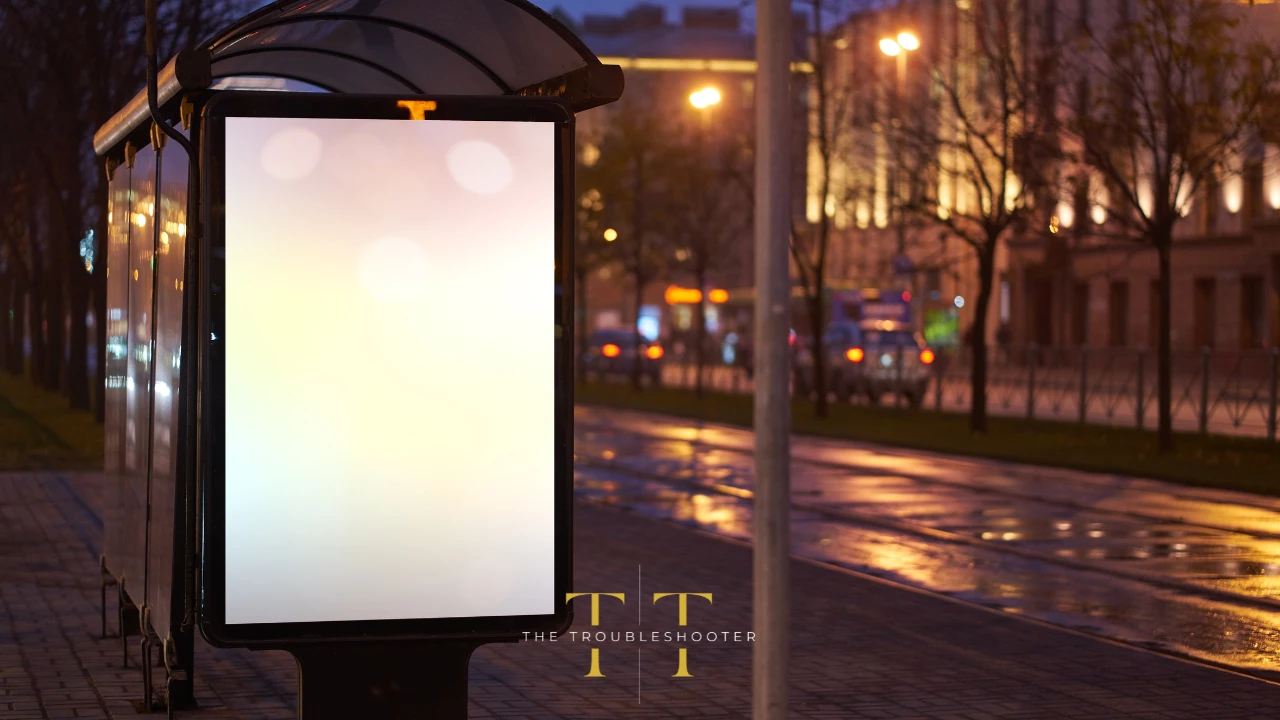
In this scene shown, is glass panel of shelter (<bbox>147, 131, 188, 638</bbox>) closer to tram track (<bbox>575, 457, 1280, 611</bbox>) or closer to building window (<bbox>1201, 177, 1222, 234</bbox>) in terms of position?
tram track (<bbox>575, 457, 1280, 611</bbox>)

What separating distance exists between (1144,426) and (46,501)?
18730mm

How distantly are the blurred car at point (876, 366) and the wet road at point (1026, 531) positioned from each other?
45.2 ft

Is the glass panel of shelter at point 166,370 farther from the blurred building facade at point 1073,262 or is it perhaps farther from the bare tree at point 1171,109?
the blurred building facade at point 1073,262

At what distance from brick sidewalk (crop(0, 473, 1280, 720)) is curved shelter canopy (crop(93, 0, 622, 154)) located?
2.42 meters

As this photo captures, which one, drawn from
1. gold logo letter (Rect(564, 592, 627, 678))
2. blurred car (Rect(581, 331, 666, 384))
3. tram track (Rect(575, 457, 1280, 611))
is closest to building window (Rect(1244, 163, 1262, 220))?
blurred car (Rect(581, 331, 666, 384))

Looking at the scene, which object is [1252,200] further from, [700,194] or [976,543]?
[976,543]

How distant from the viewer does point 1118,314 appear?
61625 mm

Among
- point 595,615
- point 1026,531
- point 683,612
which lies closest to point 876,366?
point 1026,531

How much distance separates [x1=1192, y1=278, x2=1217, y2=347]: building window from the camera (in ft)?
183

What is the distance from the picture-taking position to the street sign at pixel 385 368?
6027 mm

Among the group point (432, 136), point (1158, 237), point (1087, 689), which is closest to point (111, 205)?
point (432, 136)

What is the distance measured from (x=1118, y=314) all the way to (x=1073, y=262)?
2.42 metres

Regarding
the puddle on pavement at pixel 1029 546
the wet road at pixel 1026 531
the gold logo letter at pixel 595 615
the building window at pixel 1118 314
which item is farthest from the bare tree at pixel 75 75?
the building window at pixel 1118 314

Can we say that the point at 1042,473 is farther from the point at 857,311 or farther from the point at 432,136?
the point at 857,311
